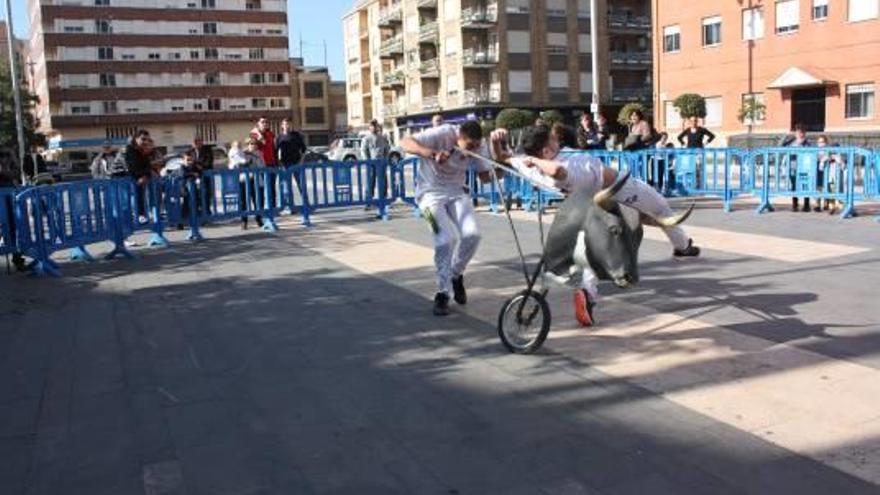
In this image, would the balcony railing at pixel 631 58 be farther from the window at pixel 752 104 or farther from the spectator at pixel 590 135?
the spectator at pixel 590 135

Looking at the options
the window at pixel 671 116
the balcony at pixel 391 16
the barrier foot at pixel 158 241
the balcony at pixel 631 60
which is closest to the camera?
the barrier foot at pixel 158 241

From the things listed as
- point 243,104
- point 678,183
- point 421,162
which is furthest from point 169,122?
point 421,162

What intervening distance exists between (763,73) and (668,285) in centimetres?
3747

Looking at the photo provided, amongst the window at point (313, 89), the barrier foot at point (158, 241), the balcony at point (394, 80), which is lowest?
the barrier foot at point (158, 241)

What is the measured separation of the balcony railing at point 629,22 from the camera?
6894 centimetres

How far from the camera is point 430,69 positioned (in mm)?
70688

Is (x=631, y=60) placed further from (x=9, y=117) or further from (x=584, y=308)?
(x=584, y=308)

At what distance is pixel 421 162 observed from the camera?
7.71 m

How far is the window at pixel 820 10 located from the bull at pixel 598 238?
1461 inches

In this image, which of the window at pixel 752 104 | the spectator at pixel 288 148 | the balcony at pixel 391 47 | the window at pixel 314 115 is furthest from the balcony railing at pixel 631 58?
the spectator at pixel 288 148

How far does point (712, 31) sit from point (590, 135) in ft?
101

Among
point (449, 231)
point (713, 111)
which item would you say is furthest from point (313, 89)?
point (449, 231)

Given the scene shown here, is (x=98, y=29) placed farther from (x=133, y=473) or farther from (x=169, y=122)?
(x=133, y=473)

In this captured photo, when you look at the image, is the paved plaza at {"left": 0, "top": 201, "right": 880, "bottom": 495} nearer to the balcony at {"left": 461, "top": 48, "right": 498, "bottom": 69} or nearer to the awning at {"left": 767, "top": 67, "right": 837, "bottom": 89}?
the awning at {"left": 767, "top": 67, "right": 837, "bottom": 89}
